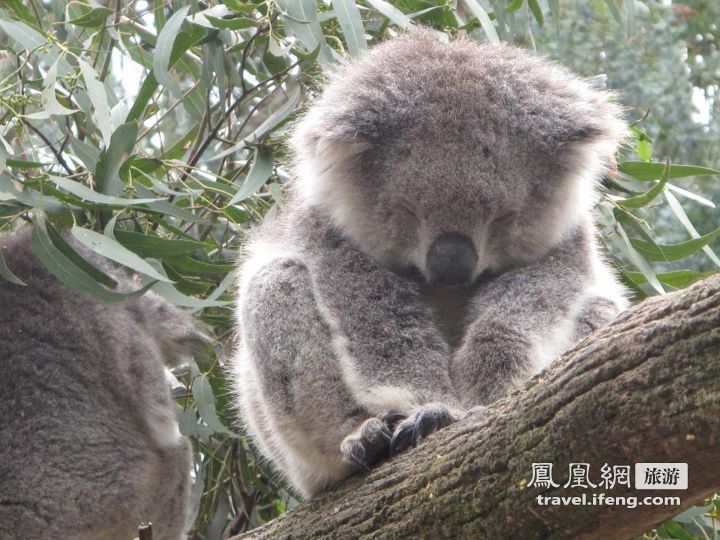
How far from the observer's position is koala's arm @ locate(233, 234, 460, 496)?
2.76m

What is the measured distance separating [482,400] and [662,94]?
435 cm

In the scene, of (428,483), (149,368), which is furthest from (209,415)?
(428,483)

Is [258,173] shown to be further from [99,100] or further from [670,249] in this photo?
[670,249]

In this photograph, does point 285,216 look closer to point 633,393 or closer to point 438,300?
point 438,300

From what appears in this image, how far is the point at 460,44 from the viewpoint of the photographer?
3.27 meters

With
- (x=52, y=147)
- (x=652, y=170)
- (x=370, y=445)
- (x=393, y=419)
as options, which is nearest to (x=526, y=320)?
(x=393, y=419)

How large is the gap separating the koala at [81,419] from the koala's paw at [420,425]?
1.32 m

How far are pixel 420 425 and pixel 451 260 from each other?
0.49m

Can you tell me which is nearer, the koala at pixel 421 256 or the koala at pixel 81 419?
the koala at pixel 421 256

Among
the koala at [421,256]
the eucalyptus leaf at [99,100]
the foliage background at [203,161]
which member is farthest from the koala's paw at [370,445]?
the eucalyptus leaf at [99,100]

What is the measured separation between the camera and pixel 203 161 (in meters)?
4.89

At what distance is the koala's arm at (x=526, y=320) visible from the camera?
273 cm

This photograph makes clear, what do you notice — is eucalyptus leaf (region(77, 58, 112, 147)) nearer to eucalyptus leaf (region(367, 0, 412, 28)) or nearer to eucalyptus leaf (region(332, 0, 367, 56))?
eucalyptus leaf (region(332, 0, 367, 56))

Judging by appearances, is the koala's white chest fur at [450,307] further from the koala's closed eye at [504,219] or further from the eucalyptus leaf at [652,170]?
the eucalyptus leaf at [652,170]
